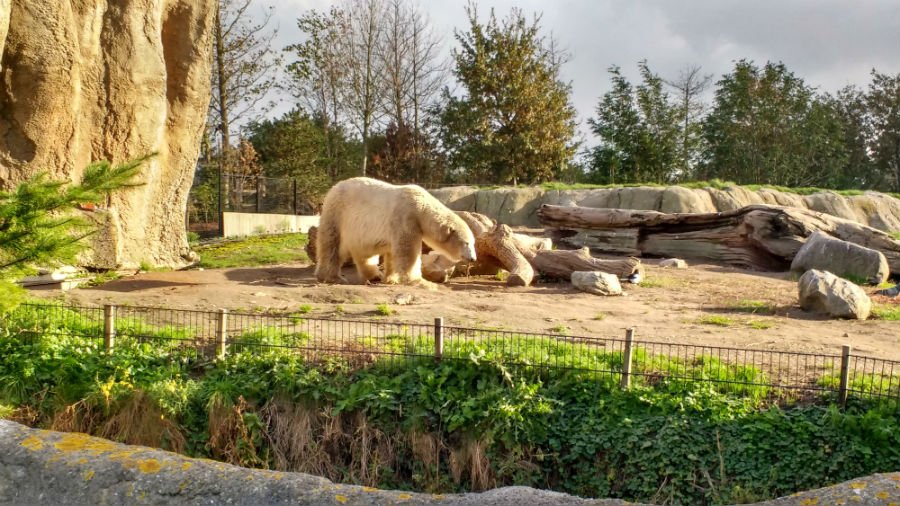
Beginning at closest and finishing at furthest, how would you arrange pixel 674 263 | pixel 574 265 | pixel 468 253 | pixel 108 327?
pixel 108 327 < pixel 468 253 < pixel 574 265 < pixel 674 263

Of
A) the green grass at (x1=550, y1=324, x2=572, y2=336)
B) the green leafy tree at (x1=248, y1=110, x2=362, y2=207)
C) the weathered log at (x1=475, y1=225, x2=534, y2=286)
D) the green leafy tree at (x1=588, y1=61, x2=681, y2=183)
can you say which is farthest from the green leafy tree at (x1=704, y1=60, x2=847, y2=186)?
the green grass at (x1=550, y1=324, x2=572, y2=336)

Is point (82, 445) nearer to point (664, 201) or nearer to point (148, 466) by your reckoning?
point (148, 466)

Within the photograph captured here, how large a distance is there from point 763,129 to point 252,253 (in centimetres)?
2634

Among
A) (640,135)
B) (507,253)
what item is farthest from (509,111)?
(507,253)

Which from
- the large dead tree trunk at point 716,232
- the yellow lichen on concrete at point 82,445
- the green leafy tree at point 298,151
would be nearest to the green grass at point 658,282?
the large dead tree trunk at point 716,232

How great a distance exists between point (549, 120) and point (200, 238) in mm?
15039

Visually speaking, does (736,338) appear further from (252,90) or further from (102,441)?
(252,90)

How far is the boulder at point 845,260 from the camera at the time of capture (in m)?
12.5

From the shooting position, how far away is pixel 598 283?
437 inches

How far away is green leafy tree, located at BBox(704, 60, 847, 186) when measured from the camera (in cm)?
3378

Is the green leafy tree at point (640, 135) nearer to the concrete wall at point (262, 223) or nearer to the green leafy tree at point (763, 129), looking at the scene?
the green leafy tree at point (763, 129)

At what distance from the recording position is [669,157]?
104 ft

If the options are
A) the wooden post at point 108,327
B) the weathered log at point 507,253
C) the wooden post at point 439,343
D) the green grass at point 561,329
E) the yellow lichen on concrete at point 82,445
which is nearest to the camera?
the yellow lichen on concrete at point 82,445

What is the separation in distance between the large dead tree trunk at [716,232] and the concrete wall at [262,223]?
8.28 metres
